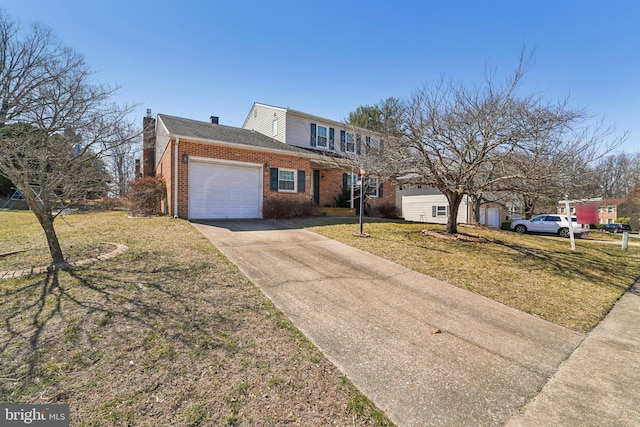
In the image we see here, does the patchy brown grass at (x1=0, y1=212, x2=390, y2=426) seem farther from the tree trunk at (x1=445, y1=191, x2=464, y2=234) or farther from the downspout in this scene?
the tree trunk at (x1=445, y1=191, x2=464, y2=234)

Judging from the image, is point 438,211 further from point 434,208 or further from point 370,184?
point 370,184

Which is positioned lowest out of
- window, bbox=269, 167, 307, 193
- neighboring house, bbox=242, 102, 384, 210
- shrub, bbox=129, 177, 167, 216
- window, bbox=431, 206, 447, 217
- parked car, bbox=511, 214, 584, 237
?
parked car, bbox=511, 214, 584, 237

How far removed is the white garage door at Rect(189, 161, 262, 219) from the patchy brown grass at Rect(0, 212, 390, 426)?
22.1ft

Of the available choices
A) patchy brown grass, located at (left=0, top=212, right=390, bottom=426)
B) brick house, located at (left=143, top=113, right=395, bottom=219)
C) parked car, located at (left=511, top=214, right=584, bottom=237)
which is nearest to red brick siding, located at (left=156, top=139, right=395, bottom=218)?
brick house, located at (left=143, top=113, right=395, bottom=219)

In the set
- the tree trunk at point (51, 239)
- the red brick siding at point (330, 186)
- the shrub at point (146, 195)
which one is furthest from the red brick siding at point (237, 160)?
the tree trunk at point (51, 239)

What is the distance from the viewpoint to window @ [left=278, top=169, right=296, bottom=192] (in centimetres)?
1287

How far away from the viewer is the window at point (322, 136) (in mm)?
17484

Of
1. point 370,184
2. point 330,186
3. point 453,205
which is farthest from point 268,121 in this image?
point 453,205

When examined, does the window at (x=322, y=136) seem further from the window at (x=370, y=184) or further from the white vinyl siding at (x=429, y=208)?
the white vinyl siding at (x=429, y=208)

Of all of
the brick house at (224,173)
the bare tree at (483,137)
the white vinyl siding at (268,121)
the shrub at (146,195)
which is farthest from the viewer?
the white vinyl siding at (268,121)

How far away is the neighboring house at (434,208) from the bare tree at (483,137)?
459 inches

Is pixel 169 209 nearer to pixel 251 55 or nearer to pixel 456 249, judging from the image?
pixel 251 55

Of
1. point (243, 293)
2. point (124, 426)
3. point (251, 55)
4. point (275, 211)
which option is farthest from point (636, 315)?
point (251, 55)

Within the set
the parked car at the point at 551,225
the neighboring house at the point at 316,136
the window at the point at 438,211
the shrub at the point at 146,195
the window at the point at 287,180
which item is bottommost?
the parked car at the point at 551,225
